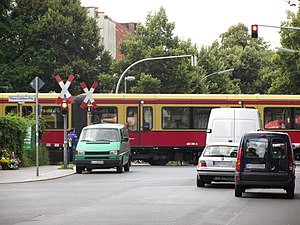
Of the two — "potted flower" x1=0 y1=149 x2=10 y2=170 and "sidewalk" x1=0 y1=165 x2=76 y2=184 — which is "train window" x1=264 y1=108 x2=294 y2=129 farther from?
"potted flower" x1=0 y1=149 x2=10 y2=170

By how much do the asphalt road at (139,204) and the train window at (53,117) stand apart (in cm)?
1615

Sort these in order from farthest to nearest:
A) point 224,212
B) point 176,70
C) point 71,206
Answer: point 176,70
point 71,206
point 224,212

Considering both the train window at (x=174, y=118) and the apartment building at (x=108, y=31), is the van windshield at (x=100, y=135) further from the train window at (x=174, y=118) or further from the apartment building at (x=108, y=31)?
the apartment building at (x=108, y=31)

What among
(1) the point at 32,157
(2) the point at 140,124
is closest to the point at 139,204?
(1) the point at 32,157

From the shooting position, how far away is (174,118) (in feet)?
147

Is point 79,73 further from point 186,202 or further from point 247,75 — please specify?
point 186,202

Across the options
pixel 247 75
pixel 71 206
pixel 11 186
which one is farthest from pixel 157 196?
pixel 247 75

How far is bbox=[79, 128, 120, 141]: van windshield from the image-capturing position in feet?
113

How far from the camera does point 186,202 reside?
19.9 metres

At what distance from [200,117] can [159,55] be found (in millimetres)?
23160

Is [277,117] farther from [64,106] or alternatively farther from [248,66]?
[248,66]

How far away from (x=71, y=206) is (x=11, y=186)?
755 centimetres

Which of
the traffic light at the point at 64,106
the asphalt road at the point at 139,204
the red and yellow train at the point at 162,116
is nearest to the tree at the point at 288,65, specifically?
the red and yellow train at the point at 162,116

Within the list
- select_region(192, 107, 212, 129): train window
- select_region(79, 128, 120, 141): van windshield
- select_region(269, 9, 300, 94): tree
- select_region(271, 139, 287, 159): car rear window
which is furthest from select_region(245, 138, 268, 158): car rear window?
select_region(269, 9, 300, 94): tree
